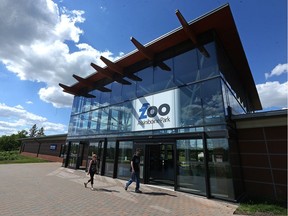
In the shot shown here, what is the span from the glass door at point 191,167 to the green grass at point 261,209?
1.82 m

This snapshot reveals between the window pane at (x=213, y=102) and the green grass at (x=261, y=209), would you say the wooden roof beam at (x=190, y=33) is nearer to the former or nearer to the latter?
the window pane at (x=213, y=102)

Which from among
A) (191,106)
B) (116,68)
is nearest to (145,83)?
(116,68)

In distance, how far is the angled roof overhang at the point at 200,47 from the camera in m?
8.82

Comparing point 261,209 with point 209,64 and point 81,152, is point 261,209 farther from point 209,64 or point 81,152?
point 81,152

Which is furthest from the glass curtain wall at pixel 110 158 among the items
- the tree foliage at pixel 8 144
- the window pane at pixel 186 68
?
the tree foliage at pixel 8 144

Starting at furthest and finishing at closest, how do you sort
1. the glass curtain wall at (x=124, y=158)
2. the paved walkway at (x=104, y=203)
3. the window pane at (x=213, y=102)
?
the glass curtain wall at (x=124, y=158) < the window pane at (x=213, y=102) < the paved walkway at (x=104, y=203)

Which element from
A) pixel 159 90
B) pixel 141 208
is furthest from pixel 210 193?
pixel 159 90

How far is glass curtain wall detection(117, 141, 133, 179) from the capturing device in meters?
11.5

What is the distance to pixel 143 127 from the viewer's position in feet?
36.1

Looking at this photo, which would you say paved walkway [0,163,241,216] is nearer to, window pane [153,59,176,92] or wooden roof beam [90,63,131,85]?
window pane [153,59,176,92]

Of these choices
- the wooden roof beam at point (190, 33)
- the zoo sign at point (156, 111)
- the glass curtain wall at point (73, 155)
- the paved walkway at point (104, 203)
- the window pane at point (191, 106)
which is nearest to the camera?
the paved walkway at point (104, 203)

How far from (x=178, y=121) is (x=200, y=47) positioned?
13.5ft

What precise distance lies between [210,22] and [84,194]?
961 centimetres

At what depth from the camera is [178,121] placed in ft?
31.0
